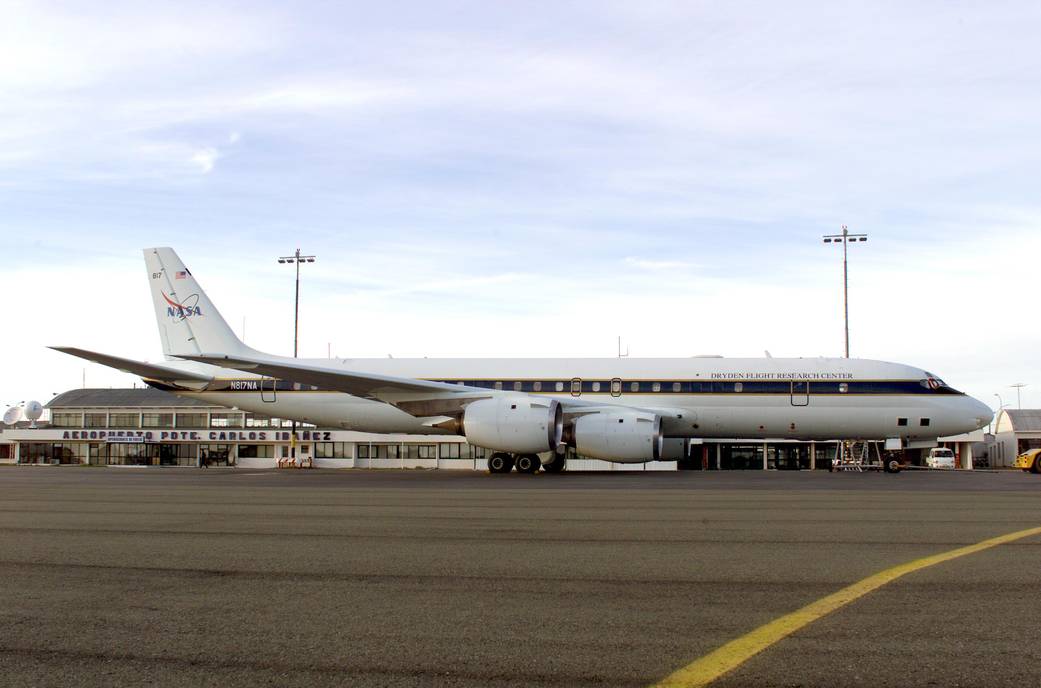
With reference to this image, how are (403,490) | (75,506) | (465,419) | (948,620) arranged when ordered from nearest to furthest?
1. (948,620)
2. (75,506)
3. (403,490)
4. (465,419)

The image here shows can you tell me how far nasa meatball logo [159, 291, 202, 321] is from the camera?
33.1m

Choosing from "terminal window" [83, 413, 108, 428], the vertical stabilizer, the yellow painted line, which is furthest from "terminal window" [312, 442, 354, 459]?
the yellow painted line

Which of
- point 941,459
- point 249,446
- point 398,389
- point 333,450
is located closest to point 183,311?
point 398,389

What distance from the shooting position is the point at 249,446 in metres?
66.3

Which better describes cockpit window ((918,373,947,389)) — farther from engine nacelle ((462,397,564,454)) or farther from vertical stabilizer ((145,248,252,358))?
vertical stabilizer ((145,248,252,358))

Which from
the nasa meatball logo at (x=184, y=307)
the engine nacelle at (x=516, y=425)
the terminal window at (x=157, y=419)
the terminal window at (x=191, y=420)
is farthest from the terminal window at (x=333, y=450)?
the engine nacelle at (x=516, y=425)

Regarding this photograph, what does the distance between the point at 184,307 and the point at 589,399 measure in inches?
592

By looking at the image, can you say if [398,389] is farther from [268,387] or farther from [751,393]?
[751,393]

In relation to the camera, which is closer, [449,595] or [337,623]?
[337,623]

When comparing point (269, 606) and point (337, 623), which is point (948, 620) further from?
point (269, 606)

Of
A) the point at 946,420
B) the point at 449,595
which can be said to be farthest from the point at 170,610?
the point at 946,420

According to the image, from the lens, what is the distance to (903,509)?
13.8 meters

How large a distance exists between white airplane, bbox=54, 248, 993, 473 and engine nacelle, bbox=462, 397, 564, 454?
1.3 inches

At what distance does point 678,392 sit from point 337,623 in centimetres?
2412
